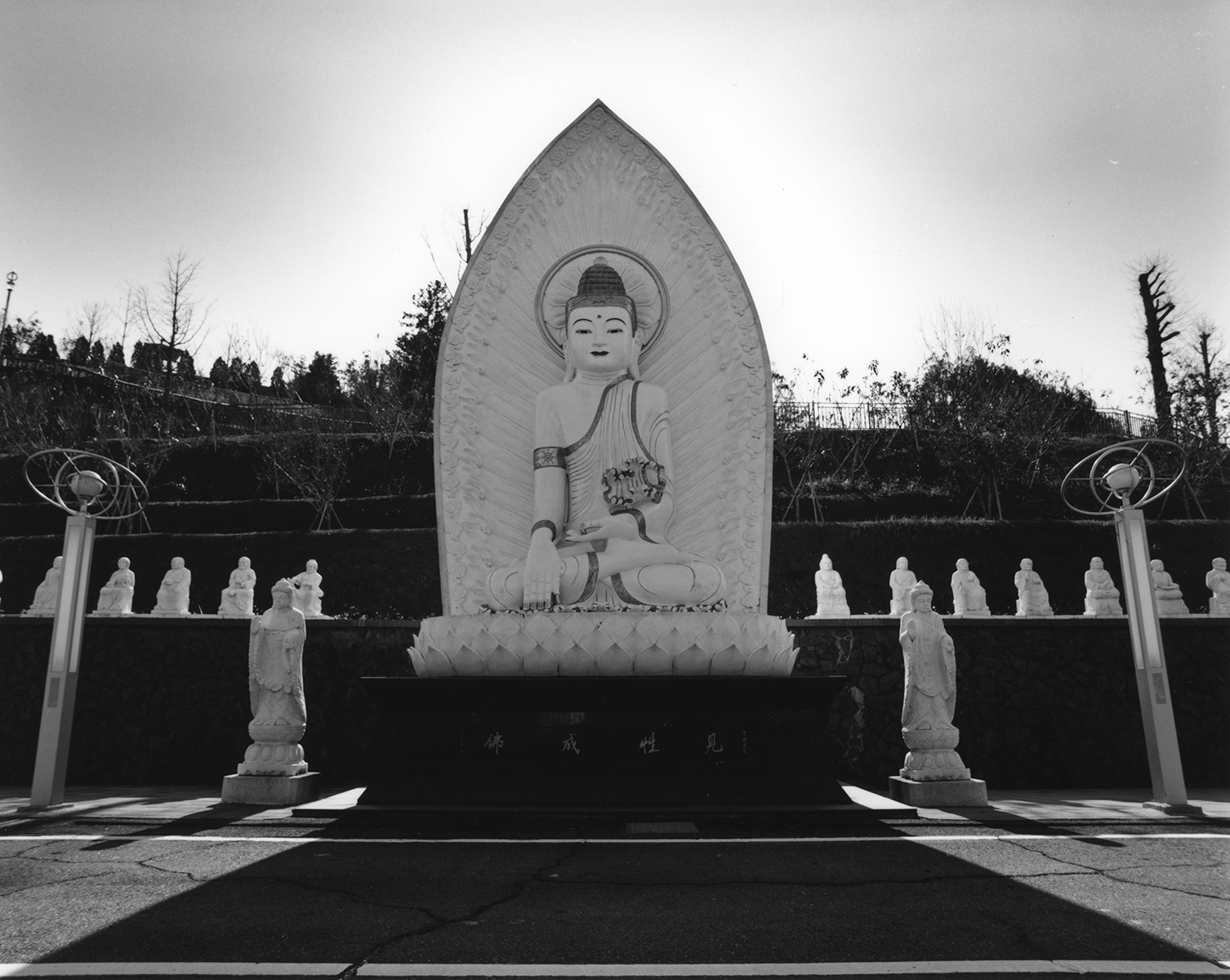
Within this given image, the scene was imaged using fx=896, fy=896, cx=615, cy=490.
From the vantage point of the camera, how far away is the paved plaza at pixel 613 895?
260 centimetres

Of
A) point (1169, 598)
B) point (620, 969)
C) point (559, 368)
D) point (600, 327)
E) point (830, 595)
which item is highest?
point (600, 327)

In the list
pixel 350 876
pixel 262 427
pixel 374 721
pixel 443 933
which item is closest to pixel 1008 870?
pixel 443 933

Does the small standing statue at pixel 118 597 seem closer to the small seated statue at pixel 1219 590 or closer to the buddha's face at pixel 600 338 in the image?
the buddha's face at pixel 600 338

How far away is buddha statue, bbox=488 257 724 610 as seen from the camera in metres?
6.33

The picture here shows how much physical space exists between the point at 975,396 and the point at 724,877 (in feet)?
68.5

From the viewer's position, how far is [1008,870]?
3.77 meters

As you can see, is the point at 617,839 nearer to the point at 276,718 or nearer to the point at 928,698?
the point at 928,698

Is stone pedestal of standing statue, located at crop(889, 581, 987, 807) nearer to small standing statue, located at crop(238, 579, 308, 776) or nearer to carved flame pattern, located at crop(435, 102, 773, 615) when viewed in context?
carved flame pattern, located at crop(435, 102, 773, 615)

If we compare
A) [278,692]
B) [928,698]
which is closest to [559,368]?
[278,692]

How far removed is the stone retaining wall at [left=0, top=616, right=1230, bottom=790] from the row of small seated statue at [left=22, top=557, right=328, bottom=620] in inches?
16.9

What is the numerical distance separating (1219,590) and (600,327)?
791 cm

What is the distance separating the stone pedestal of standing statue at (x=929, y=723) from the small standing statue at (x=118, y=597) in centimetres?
842

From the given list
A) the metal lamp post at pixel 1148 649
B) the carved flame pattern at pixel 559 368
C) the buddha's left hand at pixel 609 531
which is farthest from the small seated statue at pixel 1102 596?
the buddha's left hand at pixel 609 531

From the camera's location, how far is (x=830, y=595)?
10.7 m
